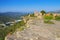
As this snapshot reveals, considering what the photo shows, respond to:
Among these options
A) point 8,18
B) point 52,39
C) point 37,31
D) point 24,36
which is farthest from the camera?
point 8,18

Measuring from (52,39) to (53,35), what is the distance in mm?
386

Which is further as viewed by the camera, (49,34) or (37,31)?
(37,31)

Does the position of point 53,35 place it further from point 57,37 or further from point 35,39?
point 35,39

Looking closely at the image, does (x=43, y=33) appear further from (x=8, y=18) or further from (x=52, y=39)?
(x=8, y=18)

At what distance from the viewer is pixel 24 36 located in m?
4.91

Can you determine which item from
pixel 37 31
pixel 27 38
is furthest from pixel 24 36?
pixel 37 31

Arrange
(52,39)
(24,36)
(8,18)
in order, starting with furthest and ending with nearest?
(8,18) → (24,36) → (52,39)

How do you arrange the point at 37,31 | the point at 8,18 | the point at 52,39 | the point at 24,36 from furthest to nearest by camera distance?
1. the point at 8,18
2. the point at 37,31
3. the point at 24,36
4. the point at 52,39

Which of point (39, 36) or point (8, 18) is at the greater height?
point (39, 36)

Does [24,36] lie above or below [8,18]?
above

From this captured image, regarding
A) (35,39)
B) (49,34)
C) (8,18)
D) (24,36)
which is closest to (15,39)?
(24,36)

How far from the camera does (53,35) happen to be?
497 centimetres

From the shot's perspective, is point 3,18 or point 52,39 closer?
point 52,39

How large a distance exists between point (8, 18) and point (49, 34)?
5992 cm
